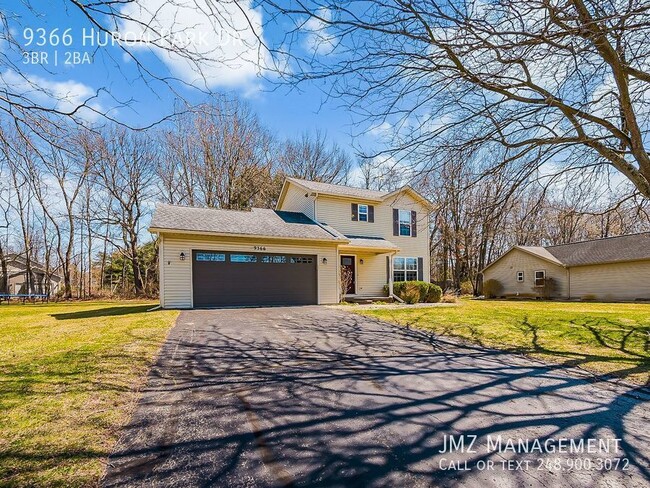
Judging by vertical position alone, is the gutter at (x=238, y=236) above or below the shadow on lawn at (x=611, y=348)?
above

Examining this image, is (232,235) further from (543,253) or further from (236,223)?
(543,253)

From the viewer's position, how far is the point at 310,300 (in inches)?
588

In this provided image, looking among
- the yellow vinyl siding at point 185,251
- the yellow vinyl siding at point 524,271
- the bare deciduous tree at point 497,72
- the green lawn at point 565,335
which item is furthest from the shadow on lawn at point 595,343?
the yellow vinyl siding at point 524,271

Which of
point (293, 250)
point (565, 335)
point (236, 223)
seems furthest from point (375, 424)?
point (236, 223)

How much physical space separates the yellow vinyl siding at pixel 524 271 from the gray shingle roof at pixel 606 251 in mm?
1040

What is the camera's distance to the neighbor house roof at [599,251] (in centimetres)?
2056

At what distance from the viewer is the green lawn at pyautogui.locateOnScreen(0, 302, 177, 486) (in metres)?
2.43

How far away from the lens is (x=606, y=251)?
22.2 meters

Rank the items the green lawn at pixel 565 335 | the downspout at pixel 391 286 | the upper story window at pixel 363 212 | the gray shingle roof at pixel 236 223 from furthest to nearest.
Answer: the upper story window at pixel 363 212
the downspout at pixel 391 286
the gray shingle roof at pixel 236 223
the green lawn at pixel 565 335

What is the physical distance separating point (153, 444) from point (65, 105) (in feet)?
11.0

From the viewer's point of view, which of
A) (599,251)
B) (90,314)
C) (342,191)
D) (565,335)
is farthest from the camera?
(599,251)

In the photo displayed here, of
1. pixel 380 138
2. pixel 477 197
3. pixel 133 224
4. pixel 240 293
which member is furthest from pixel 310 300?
pixel 133 224

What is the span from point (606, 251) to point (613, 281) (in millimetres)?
1951

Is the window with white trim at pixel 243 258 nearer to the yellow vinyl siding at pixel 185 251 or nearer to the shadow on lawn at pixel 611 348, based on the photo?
the yellow vinyl siding at pixel 185 251
